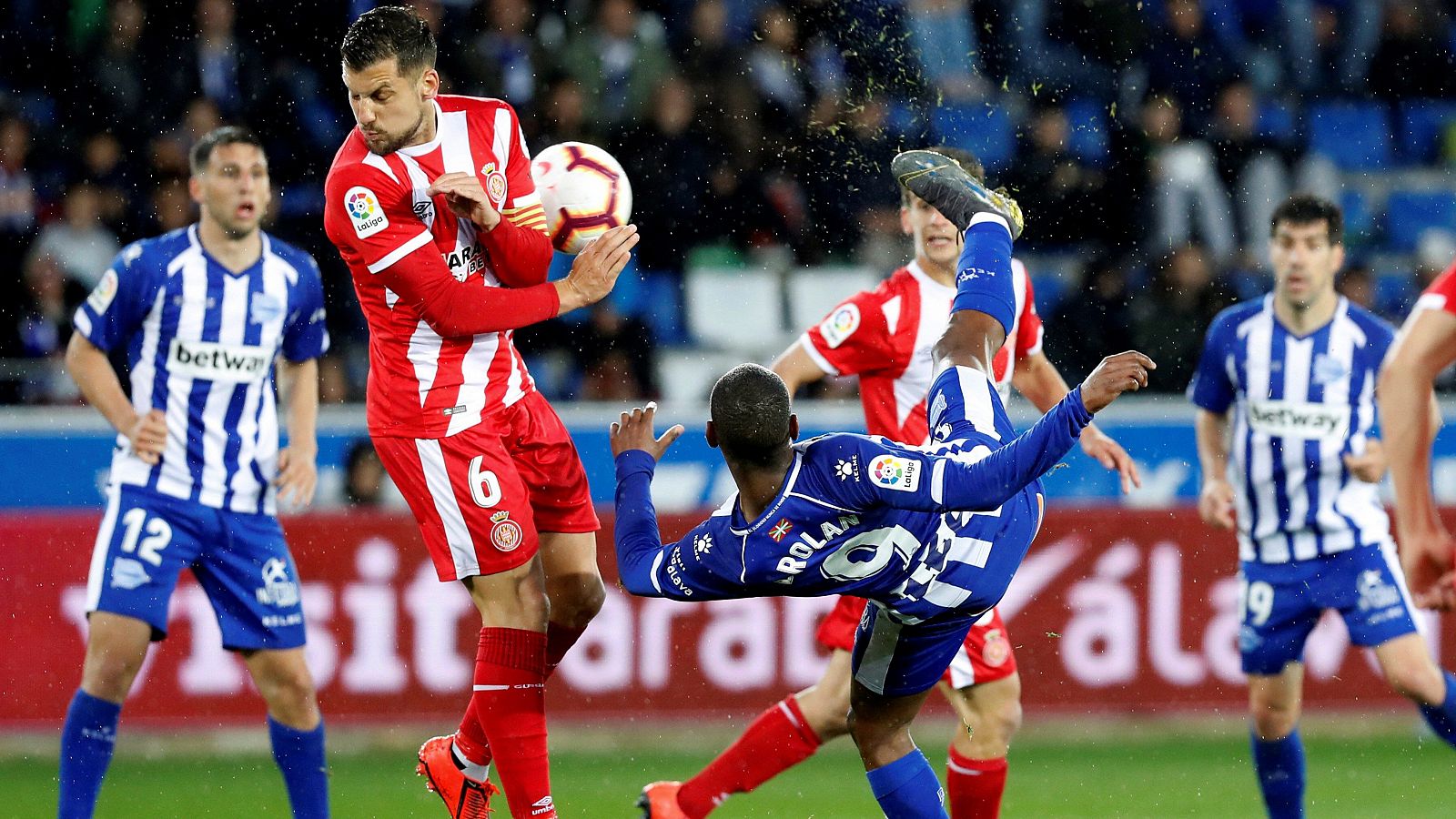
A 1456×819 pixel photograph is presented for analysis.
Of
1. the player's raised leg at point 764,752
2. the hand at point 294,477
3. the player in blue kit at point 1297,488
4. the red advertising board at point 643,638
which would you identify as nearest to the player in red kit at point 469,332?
the player's raised leg at point 764,752

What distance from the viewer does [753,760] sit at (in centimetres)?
527

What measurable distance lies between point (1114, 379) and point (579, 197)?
1591mm

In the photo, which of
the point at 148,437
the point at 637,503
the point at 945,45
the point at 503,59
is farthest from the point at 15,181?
the point at 637,503

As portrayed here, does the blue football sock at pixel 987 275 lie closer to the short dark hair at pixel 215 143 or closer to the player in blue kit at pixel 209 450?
the player in blue kit at pixel 209 450

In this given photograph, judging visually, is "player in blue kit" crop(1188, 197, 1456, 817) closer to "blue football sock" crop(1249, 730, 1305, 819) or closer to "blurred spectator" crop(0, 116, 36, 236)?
"blue football sock" crop(1249, 730, 1305, 819)

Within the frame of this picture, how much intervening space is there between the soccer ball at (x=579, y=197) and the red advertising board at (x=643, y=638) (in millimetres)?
2993

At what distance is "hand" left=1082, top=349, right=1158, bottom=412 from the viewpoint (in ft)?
12.8

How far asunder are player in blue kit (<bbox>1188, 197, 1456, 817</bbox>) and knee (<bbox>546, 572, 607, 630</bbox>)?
2.29m

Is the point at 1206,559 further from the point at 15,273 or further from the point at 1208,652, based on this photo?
the point at 15,273

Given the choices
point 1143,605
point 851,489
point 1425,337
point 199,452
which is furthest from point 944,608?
point 1143,605

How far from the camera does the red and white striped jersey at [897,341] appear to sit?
17.7 feet

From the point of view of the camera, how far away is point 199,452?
5.53 metres

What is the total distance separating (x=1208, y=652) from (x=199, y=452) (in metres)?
4.38

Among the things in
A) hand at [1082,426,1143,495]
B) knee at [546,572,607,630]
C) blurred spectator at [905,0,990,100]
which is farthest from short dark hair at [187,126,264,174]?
blurred spectator at [905,0,990,100]
